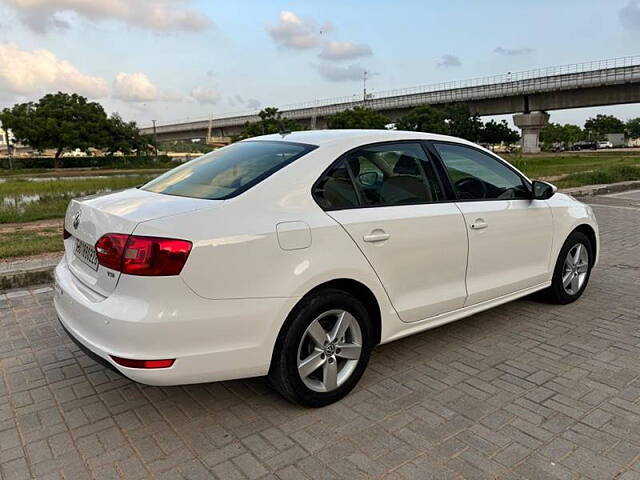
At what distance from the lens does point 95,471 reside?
248 cm

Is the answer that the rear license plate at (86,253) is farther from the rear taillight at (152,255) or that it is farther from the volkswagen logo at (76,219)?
the rear taillight at (152,255)

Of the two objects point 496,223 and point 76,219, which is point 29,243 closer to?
point 76,219

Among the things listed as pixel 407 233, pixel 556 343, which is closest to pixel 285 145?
pixel 407 233

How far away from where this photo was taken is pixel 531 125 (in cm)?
5219

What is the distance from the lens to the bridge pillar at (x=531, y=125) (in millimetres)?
51594

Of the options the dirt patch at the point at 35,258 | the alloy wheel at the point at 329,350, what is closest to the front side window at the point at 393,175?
the alloy wheel at the point at 329,350

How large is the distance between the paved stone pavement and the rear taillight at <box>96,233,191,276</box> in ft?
3.14

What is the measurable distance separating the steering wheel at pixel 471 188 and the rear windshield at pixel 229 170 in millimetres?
1244

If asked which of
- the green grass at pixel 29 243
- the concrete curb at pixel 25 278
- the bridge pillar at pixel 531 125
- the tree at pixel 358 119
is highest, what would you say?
the tree at pixel 358 119

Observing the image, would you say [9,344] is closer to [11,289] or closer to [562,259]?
[11,289]

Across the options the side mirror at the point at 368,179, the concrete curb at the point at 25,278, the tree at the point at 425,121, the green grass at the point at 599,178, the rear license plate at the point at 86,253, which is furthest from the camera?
the tree at the point at 425,121

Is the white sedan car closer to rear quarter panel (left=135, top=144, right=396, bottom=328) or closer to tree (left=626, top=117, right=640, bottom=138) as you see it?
rear quarter panel (left=135, top=144, right=396, bottom=328)

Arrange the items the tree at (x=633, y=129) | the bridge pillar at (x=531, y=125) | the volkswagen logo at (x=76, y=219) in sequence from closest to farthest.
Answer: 1. the volkswagen logo at (x=76, y=219)
2. the bridge pillar at (x=531, y=125)
3. the tree at (x=633, y=129)

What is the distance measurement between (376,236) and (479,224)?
40.4 inches
